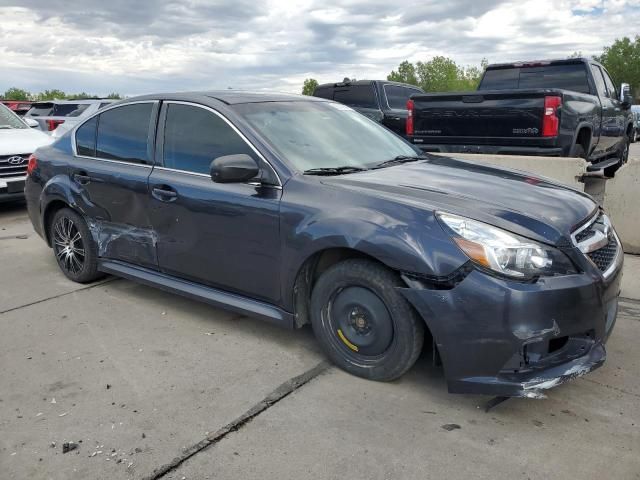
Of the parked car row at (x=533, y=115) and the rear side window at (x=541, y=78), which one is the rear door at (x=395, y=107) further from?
the parked car row at (x=533, y=115)

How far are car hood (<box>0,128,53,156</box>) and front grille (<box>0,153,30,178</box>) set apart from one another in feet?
0.19

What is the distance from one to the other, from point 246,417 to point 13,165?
Answer: 699 cm

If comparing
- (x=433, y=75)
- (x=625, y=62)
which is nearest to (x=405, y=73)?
(x=433, y=75)

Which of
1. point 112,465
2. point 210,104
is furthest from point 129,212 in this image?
point 112,465

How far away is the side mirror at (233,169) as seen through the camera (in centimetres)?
346

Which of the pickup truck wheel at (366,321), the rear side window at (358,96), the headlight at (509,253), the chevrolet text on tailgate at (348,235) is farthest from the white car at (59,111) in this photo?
the headlight at (509,253)

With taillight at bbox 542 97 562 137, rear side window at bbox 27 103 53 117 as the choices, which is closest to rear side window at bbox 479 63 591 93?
taillight at bbox 542 97 562 137

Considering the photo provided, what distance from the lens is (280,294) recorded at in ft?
11.9

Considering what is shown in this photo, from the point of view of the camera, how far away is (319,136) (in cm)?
399

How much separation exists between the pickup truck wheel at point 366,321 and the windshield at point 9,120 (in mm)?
8088

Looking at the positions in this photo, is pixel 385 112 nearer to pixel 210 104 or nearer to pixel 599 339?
pixel 210 104

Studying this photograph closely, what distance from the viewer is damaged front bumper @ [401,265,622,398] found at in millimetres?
2785

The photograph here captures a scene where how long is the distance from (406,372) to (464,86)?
73.6 metres

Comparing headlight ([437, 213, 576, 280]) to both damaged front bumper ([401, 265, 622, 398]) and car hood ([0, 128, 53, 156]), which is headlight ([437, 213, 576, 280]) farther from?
car hood ([0, 128, 53, 156])
